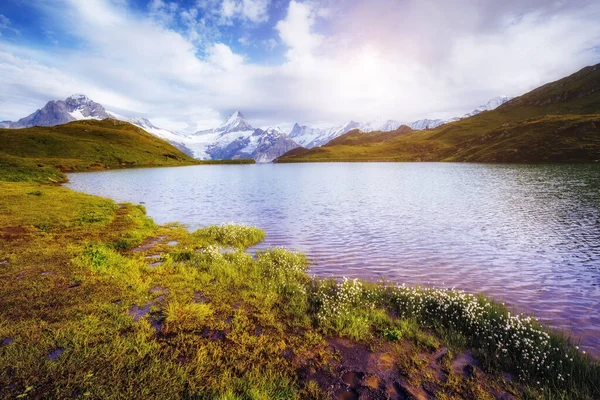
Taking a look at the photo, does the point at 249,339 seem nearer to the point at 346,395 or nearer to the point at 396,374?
the point at 346,395

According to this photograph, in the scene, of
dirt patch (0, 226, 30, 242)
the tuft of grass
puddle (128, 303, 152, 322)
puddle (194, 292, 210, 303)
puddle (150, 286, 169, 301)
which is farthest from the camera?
the tuft of grass

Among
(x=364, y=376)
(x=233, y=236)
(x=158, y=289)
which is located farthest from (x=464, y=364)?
(x=233, y=236)

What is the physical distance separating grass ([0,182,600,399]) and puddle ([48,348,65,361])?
0.03 meters

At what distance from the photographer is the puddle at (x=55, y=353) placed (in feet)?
26.5

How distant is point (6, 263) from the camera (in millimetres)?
15695

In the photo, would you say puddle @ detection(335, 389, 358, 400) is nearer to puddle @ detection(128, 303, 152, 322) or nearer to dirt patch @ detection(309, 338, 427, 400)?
dirt patch @ detection(309, 338, 427, 400)

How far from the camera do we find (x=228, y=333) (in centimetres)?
1006

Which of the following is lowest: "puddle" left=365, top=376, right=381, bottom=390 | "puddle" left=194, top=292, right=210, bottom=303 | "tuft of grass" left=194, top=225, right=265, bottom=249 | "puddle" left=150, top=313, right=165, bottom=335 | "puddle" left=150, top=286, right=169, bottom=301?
"tuft of grass" left=194, top=225, right=265, bottom=249

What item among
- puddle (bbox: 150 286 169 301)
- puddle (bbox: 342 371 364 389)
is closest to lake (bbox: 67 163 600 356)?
puddle (bbox: 150 286 169 301)

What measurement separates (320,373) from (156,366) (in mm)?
4625

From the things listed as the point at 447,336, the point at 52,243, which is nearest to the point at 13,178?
the point at 52,243

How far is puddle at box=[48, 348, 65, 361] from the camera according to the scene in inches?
318

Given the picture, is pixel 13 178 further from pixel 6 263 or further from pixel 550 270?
pixel 550 270

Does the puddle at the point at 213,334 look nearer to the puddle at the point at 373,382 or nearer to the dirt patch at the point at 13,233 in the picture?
the puddle at the point at 373,382
